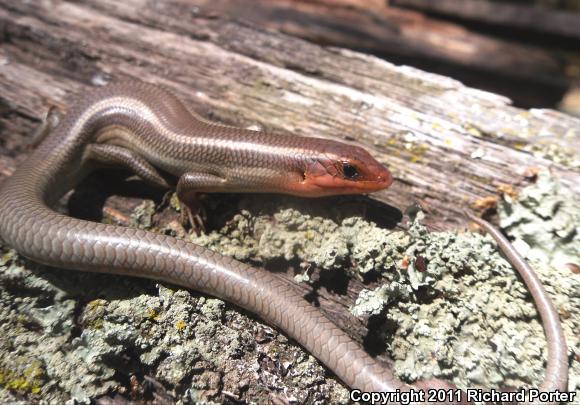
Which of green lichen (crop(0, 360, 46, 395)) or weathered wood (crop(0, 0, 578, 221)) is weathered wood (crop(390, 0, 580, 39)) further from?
green lichen (crop(0, 360, 46, 395))

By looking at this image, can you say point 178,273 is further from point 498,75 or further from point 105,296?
point 498,75

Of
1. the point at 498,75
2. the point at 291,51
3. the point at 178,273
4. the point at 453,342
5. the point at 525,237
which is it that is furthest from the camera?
the point at 498,75

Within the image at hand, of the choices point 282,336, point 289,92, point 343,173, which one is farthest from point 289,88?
point 282,336

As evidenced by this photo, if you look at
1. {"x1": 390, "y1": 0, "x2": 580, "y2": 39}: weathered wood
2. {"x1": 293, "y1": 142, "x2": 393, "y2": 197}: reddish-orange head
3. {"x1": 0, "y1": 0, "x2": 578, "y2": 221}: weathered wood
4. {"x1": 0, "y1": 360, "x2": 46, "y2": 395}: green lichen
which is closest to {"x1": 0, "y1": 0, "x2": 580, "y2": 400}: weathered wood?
{"x1": 0, "y1": 0, "x2": 578, "y2": 221}: weathered wood

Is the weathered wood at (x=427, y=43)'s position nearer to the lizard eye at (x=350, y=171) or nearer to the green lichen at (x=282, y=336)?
the lizard eye at (x=350, y=171)

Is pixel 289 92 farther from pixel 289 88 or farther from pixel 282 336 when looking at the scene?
pixel 282 336

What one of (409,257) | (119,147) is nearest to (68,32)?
(119,147)
